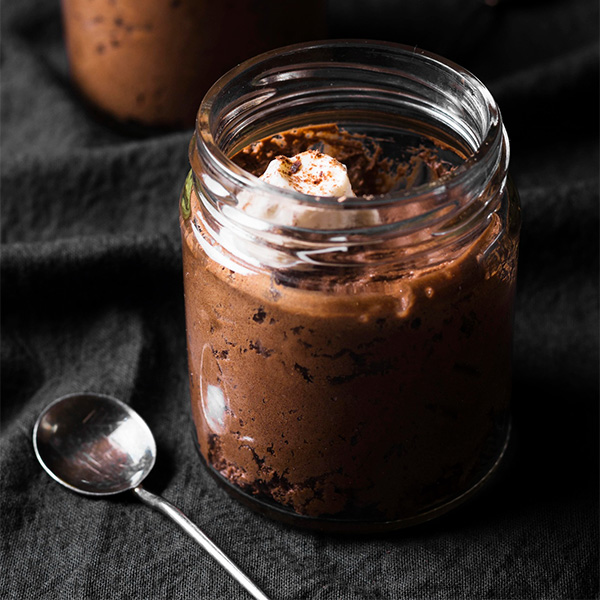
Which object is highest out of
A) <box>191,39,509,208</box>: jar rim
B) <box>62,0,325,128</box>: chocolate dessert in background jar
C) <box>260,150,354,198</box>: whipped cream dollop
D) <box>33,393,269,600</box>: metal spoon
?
<box>191,39,509,208</box>: jar rim

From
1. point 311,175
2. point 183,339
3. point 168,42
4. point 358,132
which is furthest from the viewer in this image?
point 168,42

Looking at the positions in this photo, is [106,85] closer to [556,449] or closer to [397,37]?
[397,37]

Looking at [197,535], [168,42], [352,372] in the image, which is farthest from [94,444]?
[168,42]

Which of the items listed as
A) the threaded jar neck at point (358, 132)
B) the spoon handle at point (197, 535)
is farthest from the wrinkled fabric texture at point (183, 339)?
the threaded jar neck at point (358, 132)

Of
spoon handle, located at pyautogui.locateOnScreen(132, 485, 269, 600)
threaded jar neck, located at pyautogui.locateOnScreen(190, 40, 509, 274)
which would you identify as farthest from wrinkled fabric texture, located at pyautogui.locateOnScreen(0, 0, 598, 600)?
threaded jar neck, located at pyautogui.locateOnScreen(190, 40, 509, 274)

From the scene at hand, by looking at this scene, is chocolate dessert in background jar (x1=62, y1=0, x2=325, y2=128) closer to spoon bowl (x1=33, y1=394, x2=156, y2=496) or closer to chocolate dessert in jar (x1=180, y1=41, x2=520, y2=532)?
chocolate dessert in jar (x1=180, y1=41, x2=520, y2=532)

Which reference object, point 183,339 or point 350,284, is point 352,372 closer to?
point 350,284

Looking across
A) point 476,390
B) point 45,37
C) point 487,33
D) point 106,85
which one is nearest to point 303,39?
point 106,85
